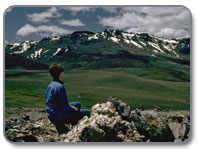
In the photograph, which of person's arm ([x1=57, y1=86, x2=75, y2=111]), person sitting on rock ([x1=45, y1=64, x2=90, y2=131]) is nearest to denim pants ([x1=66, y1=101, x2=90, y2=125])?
person sitting on rock ([x1=45, y1=64, x2=90, y2=131])

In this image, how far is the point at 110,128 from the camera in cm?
574

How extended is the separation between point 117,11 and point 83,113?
150 inches

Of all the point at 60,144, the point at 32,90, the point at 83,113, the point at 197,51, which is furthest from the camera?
the point at 32,90

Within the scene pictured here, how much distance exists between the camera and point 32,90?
15.7m

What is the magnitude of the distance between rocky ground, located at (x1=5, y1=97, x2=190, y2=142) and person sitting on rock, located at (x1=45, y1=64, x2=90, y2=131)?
291mm

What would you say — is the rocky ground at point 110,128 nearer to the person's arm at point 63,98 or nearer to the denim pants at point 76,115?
the denim pants at point 76,115

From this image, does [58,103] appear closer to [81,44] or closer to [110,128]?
[110,128]

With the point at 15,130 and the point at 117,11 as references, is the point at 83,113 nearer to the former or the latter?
the point at 15,130

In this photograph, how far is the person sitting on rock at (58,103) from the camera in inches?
210

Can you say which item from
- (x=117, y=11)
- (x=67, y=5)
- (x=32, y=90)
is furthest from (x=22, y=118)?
(x=32, y=90)

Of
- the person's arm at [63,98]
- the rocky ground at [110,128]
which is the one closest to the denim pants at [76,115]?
the rocky ground at [110,128]

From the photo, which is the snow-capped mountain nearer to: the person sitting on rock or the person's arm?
the person sitting on rock

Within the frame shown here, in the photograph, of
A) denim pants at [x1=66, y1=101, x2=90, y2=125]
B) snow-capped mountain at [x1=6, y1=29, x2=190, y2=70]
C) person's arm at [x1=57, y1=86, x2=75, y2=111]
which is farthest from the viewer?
snow-capped mountain at [x1=6, y1=29, x2=190, y2=70]

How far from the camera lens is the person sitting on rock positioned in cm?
534
